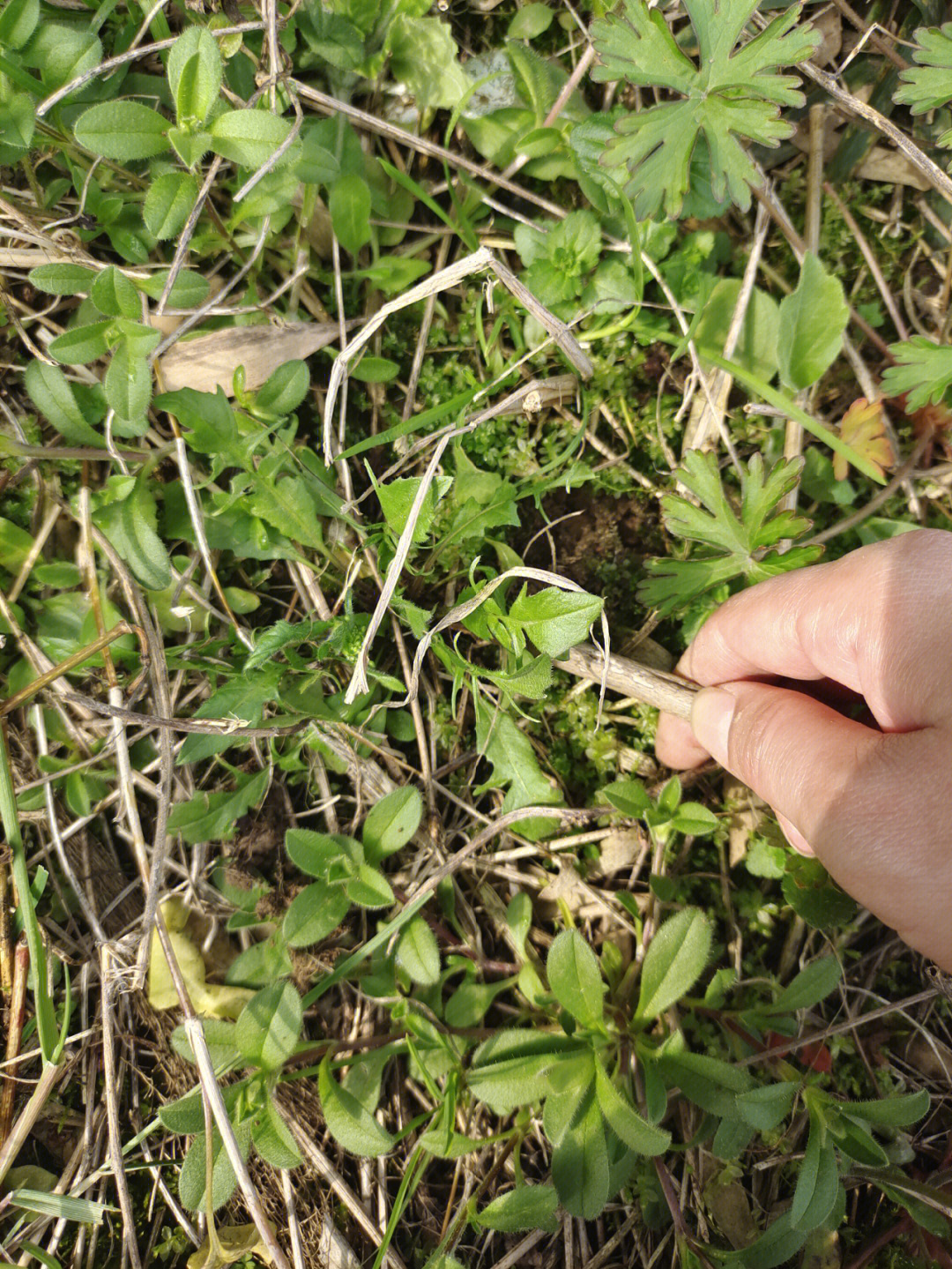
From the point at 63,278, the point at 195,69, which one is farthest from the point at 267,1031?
the point at 195,69

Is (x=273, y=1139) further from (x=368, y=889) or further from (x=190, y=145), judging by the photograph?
(x=190, y=145)

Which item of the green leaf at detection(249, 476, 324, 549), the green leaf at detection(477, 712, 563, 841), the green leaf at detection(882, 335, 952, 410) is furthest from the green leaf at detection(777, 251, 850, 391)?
the green leaf at detection(249, 476, 324, 549)

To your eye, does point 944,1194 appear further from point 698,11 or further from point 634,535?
point 698,11

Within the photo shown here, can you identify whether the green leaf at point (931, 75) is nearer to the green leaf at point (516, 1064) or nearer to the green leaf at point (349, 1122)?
the green leaf at point (516, 1064)

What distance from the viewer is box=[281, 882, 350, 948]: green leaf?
225 cm

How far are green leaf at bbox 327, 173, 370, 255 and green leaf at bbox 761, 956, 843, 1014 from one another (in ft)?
7.87

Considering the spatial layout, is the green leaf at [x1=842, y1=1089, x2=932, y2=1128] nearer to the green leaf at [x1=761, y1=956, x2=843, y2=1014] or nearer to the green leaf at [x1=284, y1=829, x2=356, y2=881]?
the green leaf at [x1=761, y1=956, x2=843, y2=1014]

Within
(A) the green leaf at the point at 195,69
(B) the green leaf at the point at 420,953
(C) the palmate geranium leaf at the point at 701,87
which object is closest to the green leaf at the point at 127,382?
(A) the green leaf at the point at 195,69

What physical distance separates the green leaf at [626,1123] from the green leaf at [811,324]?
2036 millimetres

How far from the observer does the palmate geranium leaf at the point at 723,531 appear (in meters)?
2.28

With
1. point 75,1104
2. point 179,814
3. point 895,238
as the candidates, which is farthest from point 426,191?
point 75,1104

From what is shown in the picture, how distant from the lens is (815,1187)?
6.72 feet

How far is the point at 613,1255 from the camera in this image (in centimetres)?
239

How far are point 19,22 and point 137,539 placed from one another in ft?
4.35
